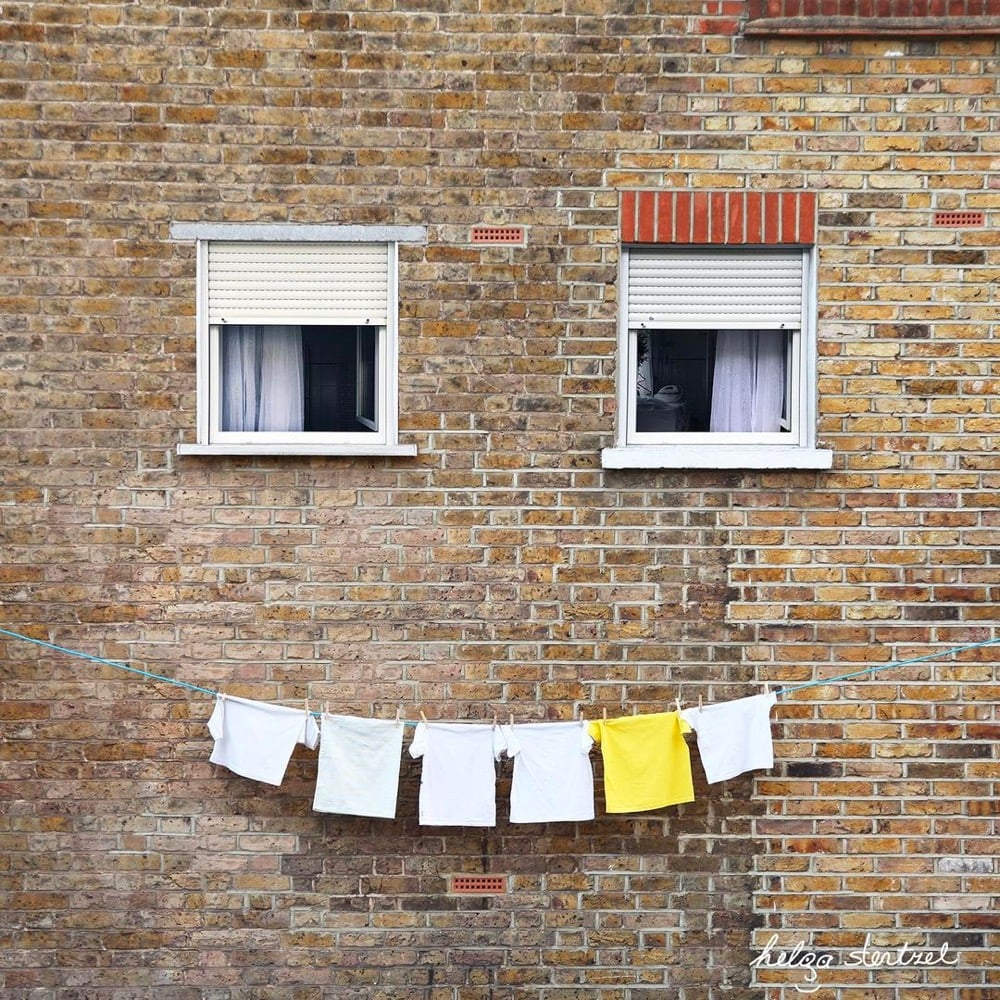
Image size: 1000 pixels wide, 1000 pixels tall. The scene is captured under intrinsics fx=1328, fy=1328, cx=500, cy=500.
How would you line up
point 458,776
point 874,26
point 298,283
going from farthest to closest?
point 298,283, point 874,26, point 458,776

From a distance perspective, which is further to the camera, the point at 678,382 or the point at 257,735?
the point at 678,382

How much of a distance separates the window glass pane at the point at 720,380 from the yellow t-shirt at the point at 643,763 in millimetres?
1420

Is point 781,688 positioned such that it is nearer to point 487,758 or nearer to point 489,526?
point 487,758

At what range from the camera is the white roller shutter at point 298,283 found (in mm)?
6285

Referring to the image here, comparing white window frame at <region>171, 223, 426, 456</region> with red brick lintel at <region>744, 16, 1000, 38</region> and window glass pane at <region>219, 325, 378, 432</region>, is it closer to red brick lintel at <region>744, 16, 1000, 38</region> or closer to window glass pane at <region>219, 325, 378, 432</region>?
Answer: window glass pane at <region>219, 325, 378, 432</region>

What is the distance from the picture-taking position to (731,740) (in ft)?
20.0

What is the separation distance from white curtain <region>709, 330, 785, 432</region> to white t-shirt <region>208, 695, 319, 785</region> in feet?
8.15

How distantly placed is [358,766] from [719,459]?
7.19 feet

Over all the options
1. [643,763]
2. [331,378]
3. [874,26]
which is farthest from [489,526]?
[874,26]

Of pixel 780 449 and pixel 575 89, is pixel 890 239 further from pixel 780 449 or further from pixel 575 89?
pixel 575 89

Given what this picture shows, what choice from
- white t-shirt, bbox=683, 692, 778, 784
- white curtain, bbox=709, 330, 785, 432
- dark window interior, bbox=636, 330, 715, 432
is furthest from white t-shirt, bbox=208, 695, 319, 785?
white curtain, bbox=709, 330, 785, 432

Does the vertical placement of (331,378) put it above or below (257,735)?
above

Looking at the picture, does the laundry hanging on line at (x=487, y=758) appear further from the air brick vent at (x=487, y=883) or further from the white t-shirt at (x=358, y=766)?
the air brick vent at (x=487, y=883)

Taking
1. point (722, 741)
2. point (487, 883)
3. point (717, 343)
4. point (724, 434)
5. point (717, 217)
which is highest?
point (717, 217)
